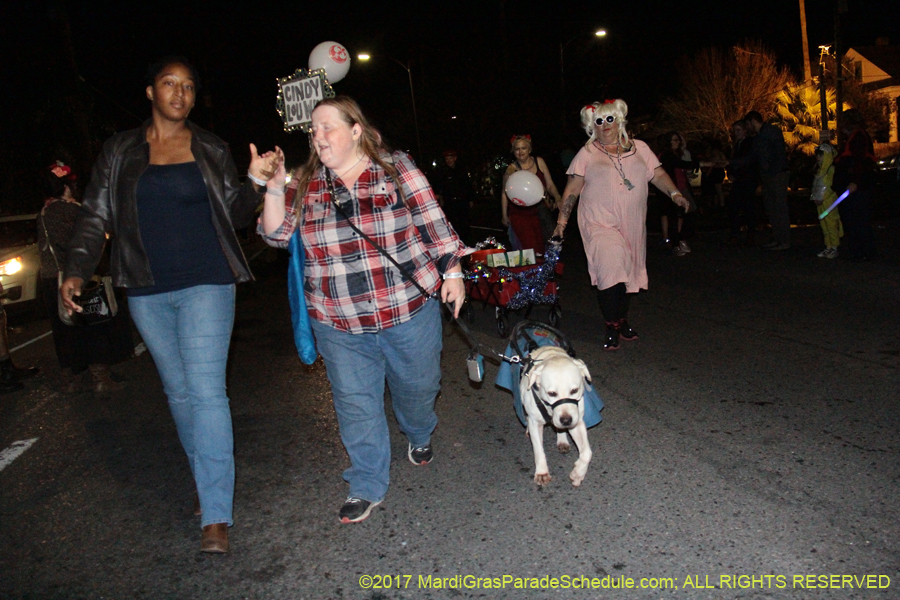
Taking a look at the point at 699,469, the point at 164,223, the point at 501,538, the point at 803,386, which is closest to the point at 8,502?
the point at 164,223

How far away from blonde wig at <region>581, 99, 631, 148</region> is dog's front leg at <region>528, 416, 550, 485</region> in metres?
3.21

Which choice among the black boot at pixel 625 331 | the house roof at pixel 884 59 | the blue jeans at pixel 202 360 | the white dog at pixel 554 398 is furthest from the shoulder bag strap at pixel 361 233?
the house roof at pixel 884 59

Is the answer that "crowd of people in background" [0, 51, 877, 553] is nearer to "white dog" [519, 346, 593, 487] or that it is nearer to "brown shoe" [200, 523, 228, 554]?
"brown shoe" [200, 523, 228, 554]

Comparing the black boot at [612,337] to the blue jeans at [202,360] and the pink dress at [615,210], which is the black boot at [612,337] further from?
the blue jeans at [202,360]

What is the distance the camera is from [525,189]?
8.10m

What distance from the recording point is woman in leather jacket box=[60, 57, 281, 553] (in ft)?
11.3

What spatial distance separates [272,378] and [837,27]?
23.5 meters

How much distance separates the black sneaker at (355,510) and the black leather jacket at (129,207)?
1302mm

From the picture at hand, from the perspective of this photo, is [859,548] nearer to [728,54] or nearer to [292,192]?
[292,192]

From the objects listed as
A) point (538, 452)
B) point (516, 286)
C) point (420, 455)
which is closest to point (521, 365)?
point (538, 452)

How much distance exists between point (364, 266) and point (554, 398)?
1.15 meters

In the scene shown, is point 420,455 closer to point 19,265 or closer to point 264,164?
point 264,164

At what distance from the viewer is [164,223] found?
3.46 meters

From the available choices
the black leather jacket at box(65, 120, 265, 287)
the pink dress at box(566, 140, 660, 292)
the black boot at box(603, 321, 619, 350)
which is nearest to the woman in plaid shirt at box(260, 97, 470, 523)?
the black leather jacket at box(65, 120, 265, 287)
